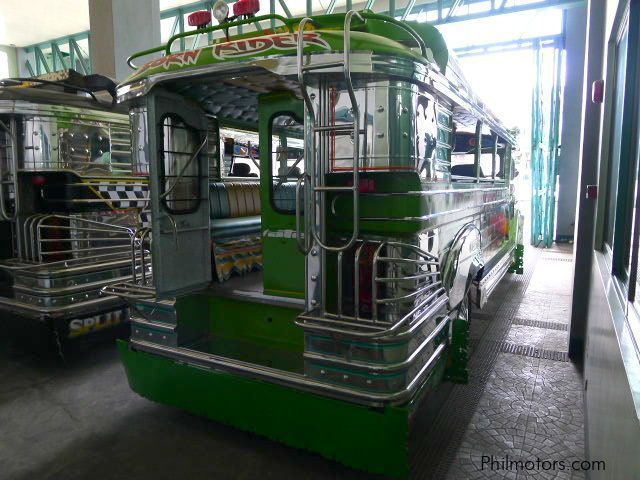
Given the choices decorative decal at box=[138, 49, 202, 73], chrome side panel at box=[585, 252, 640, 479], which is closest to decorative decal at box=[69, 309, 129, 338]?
decorative decal at box=[138, 49, 202, 73]

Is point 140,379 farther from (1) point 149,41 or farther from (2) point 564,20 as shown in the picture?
(2) point 564,20

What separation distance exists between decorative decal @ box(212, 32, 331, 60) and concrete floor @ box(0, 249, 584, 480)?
7.55 feet

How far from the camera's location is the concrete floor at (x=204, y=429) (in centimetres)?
266

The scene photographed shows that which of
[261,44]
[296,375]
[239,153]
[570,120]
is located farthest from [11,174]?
[570,120]

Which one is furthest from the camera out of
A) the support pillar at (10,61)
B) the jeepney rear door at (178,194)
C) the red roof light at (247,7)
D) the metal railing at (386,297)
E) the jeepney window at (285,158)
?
the support pillar at (10,61)

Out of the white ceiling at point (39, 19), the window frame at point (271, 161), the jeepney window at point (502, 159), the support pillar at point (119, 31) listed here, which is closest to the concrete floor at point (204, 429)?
the window frame at point (271, 161)

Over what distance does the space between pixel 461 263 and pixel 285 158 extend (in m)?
1.62

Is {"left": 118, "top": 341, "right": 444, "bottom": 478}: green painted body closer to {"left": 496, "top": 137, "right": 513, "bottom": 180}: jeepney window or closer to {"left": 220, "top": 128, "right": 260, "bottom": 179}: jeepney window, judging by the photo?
{"left": 220, "top": 128, "right": 260, "bottom": 179}: jeepney window

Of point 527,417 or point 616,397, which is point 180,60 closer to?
point 616,397

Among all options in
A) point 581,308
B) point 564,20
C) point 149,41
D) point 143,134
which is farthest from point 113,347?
point 564,20

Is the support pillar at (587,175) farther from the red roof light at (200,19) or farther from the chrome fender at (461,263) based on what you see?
the red roof light at (200,19)

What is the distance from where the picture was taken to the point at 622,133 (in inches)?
102

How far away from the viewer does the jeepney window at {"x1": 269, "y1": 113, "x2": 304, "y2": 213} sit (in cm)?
316

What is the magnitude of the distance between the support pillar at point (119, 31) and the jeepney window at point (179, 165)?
4.71 m
